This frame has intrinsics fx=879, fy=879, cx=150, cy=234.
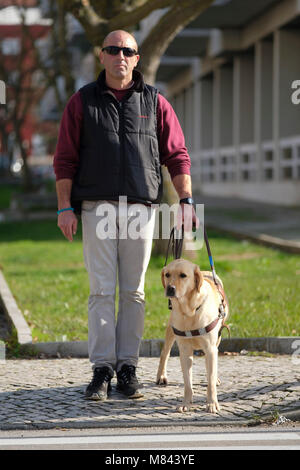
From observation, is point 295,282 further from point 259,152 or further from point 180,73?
point 180,73

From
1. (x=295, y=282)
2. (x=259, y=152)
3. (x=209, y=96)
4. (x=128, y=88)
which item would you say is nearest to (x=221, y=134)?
(x=209, y=96)

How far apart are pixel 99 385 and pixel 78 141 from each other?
1630 millimetres

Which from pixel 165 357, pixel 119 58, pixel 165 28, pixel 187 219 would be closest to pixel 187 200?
pixel 187 219

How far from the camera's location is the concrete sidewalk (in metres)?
15.6

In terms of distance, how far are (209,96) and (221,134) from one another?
151 inches

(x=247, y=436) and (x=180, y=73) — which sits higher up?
(x=180, y=73)

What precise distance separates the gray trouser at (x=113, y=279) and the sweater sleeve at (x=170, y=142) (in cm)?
36

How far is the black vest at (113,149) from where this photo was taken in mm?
5828

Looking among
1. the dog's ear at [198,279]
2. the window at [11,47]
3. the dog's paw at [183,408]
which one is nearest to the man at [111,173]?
the dog's paw at [183,408]

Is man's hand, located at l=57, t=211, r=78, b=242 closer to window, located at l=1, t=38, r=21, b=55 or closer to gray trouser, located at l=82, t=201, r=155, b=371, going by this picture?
gray trouser, located at l=82, t=201, r=155, b=371

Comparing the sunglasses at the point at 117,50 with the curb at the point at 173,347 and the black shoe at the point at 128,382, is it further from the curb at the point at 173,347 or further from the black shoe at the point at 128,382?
the curb at the point at 173,347

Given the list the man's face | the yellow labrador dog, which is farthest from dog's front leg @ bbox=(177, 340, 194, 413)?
the man's face

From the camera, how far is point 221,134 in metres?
33.4

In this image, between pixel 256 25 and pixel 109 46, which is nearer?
pixel 109 46
